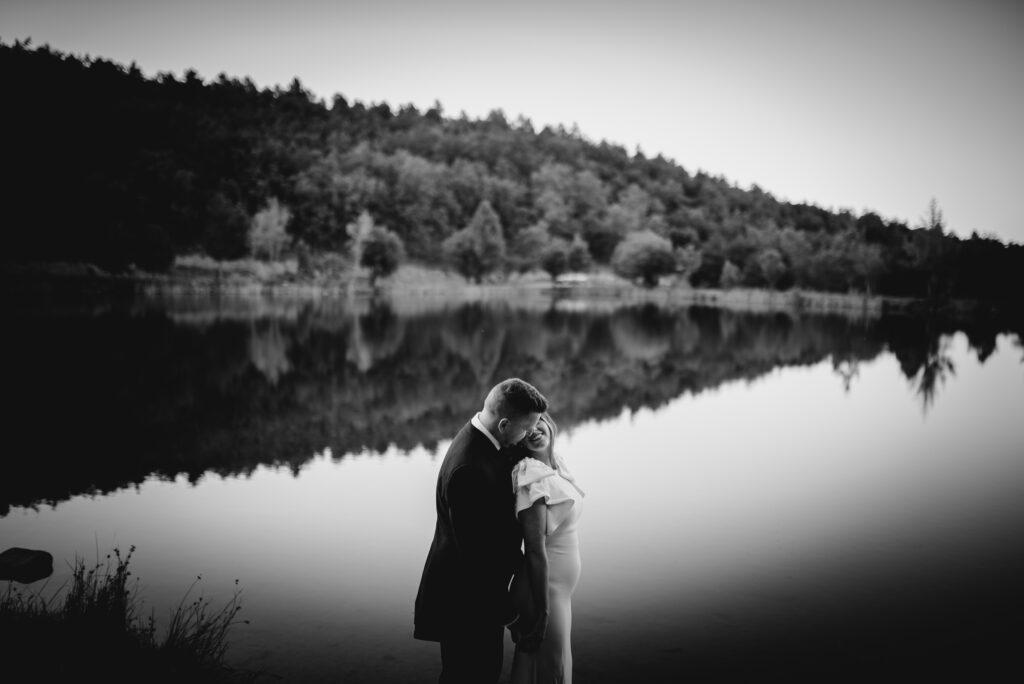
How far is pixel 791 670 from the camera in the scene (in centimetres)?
577

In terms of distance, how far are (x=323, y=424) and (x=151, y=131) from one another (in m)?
116

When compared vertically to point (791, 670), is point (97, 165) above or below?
above

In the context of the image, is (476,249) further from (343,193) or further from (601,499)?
(601,499)

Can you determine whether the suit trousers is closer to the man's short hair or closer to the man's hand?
the man's hand

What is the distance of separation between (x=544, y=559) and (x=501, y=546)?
0.94 ft

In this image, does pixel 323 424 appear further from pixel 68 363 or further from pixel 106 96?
pixel 106 96

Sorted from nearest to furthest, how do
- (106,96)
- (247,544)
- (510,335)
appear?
1. (247,544)
2. (510,335)
3. (106,96)

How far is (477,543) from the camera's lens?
3912mm

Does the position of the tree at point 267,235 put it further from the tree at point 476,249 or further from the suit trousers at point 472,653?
the suit trousers at point 472,653

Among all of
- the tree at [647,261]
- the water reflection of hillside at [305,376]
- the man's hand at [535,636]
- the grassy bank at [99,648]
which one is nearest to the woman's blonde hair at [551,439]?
the man's hand at [535,636]

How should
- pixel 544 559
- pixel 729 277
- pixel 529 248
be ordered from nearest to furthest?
1. pixel 544 559
2. pixel 729 277
3. pixel 529 248

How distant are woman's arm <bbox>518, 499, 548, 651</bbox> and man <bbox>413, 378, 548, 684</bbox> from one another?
139 mm

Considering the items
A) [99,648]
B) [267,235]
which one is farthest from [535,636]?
[267,235]

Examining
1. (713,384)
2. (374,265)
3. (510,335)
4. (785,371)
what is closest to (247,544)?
(713,384)
